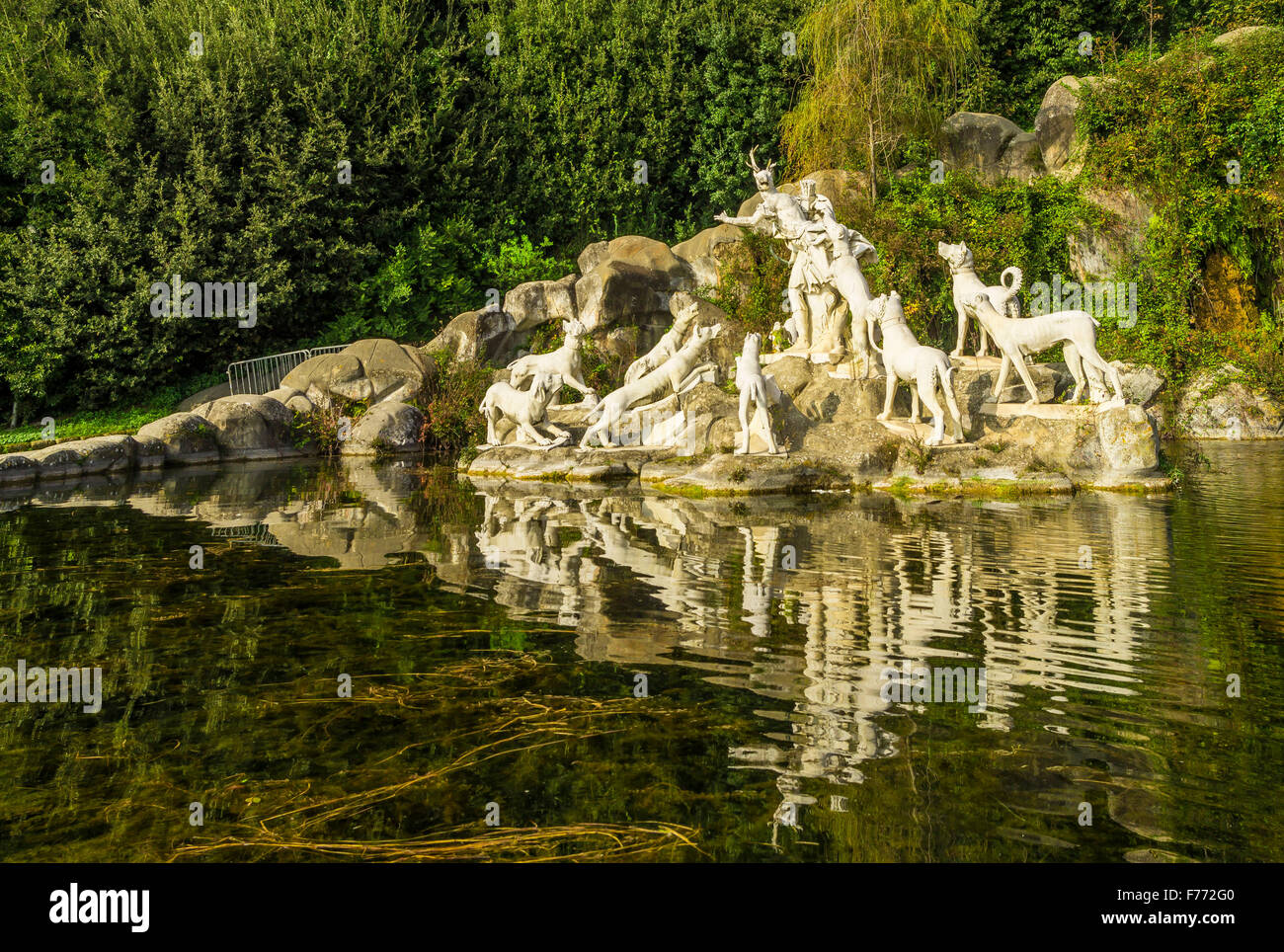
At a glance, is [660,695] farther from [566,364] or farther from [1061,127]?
[1061,127]

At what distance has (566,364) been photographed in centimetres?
1688

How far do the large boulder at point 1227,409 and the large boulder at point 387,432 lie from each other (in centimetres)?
1724

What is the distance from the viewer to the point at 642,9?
30312 millimetres

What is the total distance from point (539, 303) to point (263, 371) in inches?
291

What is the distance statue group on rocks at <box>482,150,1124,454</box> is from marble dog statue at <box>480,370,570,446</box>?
0.02 m

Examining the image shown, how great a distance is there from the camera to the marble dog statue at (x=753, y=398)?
14.1m

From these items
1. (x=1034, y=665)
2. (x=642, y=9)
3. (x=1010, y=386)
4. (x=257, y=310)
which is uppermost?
(x=642, y=9)

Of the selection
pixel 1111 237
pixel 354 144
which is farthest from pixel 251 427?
pixel 1111 237

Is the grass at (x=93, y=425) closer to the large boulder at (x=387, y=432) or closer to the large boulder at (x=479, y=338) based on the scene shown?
the large boulder at (x=387, y=432)

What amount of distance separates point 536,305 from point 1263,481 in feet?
55.6

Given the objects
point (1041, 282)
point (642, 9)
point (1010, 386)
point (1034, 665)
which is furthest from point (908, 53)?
point (1034, 665)

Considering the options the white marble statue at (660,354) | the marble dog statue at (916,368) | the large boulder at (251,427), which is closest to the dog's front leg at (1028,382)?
the marble dog statue at (916,368)

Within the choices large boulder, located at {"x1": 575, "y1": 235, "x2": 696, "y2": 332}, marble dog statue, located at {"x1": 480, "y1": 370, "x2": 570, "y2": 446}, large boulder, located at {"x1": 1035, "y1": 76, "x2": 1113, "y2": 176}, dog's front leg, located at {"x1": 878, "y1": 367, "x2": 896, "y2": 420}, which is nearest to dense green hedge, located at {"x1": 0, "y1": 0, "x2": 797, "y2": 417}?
large boulder, located at {"x1": 575, "y1": 235, "x2": 696, "y2": 332}
